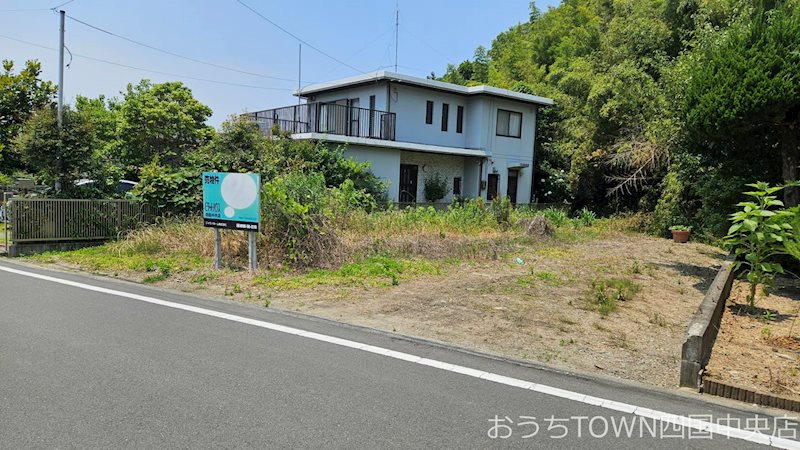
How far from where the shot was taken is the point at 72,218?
12.6 meters

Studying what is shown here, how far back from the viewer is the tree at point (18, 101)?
20531mm

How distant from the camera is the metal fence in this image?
1198 cm

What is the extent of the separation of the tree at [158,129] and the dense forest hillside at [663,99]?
16.3m

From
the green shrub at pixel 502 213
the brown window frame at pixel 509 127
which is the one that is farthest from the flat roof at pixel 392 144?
the green shrub at pixel 502 213

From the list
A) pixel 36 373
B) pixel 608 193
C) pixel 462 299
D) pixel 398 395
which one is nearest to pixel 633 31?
pixel 608 193

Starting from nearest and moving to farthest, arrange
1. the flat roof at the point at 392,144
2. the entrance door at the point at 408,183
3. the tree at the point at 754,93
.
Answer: the tree at the point at 754,93
the flat roof at the point at 392,144
the entrance door at the point at 408,183

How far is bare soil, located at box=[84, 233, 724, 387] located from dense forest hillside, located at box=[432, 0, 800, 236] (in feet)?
8.71

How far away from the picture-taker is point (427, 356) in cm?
512

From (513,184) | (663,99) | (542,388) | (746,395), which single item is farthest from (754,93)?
(513,184)

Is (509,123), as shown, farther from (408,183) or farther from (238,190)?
(238,190)

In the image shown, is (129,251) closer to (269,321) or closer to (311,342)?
(269,321)

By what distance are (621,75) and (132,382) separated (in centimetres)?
2049

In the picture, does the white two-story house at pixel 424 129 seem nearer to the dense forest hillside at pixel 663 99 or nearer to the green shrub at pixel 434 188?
the green shrub at pixel 434 188

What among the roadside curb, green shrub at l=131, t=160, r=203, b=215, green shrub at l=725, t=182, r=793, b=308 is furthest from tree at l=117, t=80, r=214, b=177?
the roadside curb
